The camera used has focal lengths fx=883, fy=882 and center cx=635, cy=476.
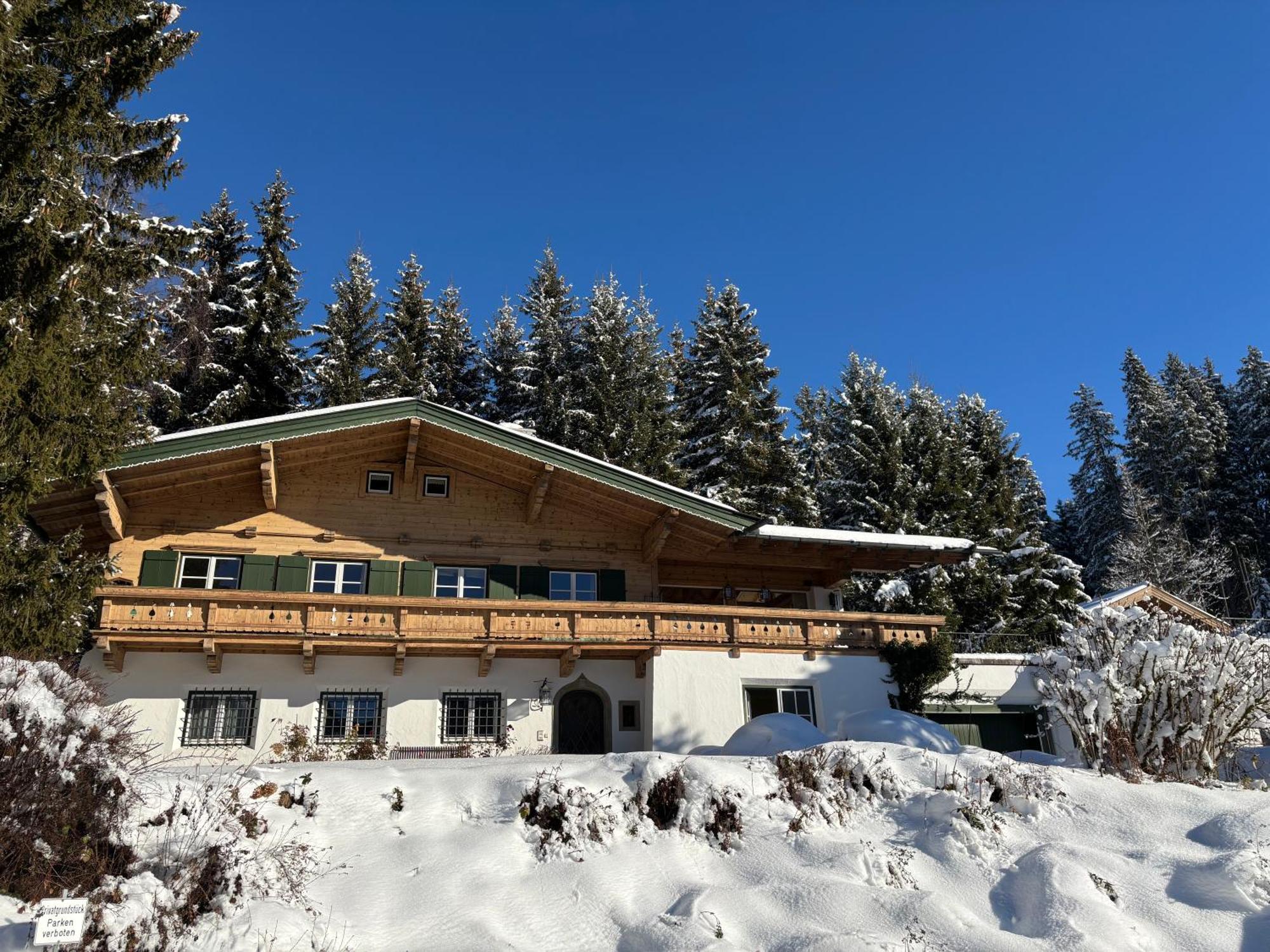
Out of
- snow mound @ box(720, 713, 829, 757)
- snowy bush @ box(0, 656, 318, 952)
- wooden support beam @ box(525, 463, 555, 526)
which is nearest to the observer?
snowy bush @ box(0, 656, 318, 952)

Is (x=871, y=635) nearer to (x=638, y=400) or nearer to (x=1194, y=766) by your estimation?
(x=1194, y=766)

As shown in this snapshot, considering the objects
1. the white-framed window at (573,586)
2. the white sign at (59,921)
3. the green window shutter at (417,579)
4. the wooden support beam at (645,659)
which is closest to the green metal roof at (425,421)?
the white-framed window at (573,586)

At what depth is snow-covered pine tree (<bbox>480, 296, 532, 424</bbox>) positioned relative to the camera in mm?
39844

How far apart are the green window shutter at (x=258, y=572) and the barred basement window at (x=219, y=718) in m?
2.50

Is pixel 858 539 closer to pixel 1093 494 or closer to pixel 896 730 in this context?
pixel 896 730

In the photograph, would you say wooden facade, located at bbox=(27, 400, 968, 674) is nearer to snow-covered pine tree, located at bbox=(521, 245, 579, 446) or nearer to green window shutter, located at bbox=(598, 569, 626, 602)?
green window shutter, located at bbox=(598, 569, 626, 602)

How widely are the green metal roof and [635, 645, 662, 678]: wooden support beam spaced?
11.7 ft

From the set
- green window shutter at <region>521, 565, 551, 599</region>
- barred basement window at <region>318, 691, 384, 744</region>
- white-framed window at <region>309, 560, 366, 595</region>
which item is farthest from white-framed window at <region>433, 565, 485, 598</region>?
barred basement window at <region>318, 691, 384, 744</region>

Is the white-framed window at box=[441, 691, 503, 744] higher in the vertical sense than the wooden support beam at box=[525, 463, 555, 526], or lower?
lower

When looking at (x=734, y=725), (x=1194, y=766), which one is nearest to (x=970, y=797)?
(x=1194, y=766)

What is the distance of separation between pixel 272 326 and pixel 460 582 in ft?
54.3

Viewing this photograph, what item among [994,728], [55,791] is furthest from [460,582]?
[55,791]

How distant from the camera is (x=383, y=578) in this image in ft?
66.0

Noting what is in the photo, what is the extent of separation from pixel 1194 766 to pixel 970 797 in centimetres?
427
